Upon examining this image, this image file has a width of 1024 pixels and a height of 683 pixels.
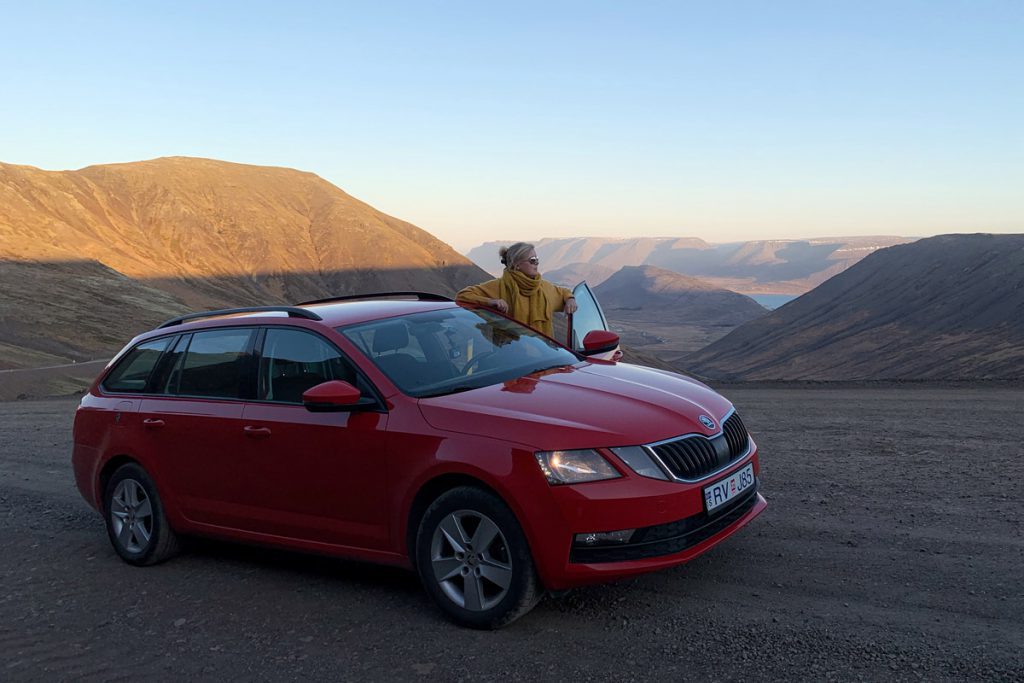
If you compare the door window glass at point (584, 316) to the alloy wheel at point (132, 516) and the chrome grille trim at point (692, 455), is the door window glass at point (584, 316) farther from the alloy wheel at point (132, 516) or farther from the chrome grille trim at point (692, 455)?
the alloy wheel at point (132, 516)

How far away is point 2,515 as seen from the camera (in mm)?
7605

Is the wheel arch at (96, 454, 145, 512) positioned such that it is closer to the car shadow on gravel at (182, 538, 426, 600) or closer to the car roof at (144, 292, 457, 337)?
the car shadow on gravel at (182, 538, 426, 600)

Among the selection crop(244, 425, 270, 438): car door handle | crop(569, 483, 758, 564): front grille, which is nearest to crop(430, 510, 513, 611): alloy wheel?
crop(569, 483, 758, 564): front grille

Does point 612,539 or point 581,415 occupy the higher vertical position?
point 581,415

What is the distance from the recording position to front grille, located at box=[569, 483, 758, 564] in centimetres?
416

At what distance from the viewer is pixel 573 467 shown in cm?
416

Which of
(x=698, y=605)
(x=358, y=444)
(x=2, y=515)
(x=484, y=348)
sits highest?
(x=484, y=348)

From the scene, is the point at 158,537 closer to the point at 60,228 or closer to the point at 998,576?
the point at 998,576

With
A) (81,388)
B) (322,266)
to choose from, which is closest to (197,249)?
(322,266)

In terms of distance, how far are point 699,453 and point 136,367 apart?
395cm

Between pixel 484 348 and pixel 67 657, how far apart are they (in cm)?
273

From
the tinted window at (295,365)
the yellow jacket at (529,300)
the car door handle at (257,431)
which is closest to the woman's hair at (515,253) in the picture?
the yellow jacket at (529,300)

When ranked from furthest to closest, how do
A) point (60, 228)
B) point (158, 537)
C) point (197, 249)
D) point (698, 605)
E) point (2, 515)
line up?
point (197, 249)
point (60, 228)
point (2, 515)
point (158, 537)
point (698, 605)

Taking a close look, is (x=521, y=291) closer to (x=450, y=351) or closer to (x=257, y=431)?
(x=450, y=351)
